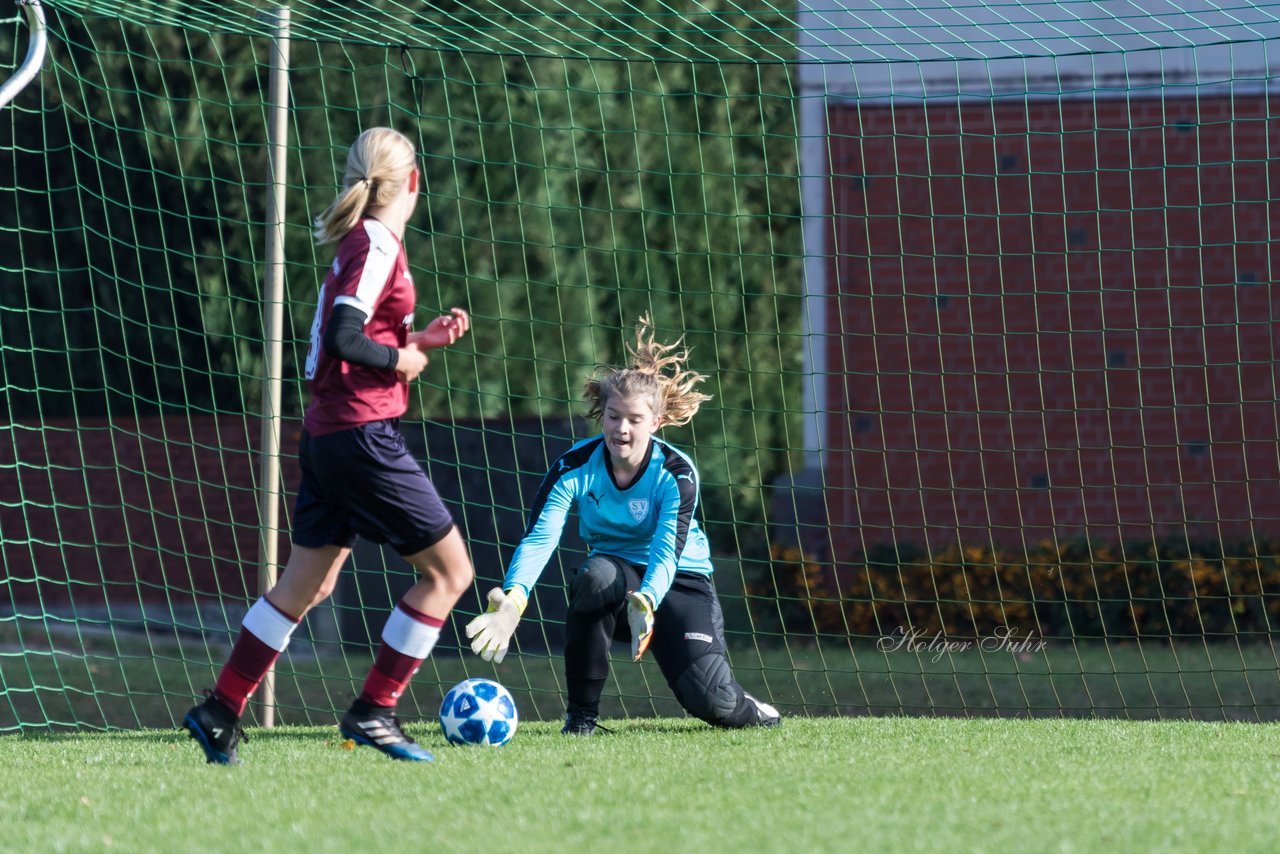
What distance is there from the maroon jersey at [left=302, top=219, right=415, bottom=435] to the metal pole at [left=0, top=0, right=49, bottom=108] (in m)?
1.22

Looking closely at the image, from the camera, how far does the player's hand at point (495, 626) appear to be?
12.6 ft

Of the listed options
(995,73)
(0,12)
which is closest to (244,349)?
(0,12)

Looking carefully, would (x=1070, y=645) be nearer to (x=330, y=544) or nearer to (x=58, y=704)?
(x=58, y=704)

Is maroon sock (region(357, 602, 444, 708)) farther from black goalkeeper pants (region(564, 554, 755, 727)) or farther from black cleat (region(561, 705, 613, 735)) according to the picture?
black cleat (region(561, 705, 613, 735))

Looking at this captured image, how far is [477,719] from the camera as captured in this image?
4012 mm

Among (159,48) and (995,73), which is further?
(159,48)

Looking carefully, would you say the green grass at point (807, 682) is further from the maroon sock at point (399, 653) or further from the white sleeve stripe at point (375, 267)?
the white sleeve stripe at point (375, 267)

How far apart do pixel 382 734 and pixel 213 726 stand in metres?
0.39

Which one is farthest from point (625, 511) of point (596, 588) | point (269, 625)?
point (269, 625)

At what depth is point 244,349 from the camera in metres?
11.5

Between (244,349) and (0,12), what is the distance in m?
3.79

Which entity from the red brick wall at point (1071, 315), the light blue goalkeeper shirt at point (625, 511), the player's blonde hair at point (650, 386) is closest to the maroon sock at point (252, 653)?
the light blue goalkeeper shirt at point (625, 511)

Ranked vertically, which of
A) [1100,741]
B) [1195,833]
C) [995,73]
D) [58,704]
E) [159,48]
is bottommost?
[58,704]

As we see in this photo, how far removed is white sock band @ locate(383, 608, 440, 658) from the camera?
352cm
